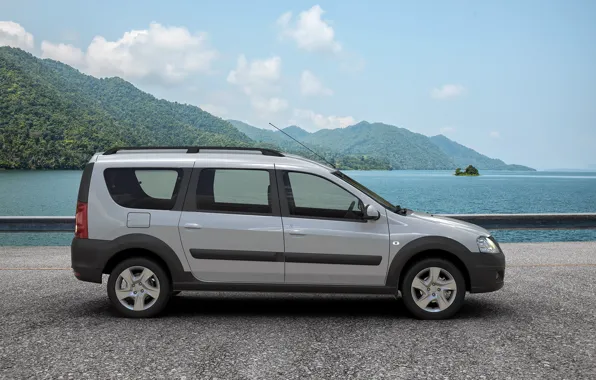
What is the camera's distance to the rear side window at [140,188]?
6340 millimetres

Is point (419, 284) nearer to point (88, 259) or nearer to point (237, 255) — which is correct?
point (237, 255)

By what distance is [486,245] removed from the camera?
6.30 metres

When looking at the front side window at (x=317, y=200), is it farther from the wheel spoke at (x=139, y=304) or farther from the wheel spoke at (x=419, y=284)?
the wheel spoke at (x=139, y=304)

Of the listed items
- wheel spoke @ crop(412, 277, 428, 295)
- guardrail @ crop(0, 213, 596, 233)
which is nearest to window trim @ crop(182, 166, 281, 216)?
wheel spoke @ crop(412, 277, 428, 295)

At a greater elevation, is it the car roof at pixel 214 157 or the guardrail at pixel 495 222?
the car roof at pixel 214 157

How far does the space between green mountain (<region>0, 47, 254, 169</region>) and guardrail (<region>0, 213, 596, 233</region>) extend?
338 feet


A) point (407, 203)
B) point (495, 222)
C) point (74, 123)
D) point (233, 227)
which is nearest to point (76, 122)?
point (74, 123)

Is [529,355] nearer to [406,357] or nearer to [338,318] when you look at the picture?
[406,357]

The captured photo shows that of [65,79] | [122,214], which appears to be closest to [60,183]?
[65,79]

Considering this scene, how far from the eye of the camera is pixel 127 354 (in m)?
4.93

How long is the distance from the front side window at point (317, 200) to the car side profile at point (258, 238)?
11 millimetres

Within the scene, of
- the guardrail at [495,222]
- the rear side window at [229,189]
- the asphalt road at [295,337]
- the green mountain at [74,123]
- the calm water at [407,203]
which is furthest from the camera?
the green mountain at [74,123]

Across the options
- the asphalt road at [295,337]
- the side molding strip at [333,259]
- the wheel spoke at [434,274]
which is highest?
the side molding strip at [333,259]

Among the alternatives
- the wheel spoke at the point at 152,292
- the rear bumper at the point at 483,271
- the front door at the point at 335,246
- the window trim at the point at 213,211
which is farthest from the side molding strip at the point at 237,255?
the rear bumper at the point at 483,271
